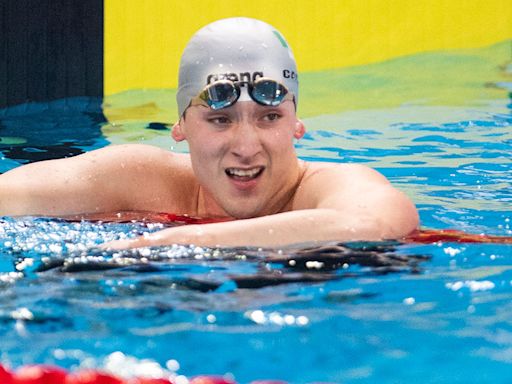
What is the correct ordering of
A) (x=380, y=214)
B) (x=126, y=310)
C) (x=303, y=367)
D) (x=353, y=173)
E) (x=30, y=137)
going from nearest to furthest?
(x=303, y=367) → (x=126, y=310) → (x=380, y=214) → (x=353, y=173) → (x=30, y=137)

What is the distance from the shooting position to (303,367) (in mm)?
2205

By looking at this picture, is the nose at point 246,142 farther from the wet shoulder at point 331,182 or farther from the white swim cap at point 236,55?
the wet shoulder at point 331,182

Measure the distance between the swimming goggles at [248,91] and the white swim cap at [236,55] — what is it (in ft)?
Answer: 0.13

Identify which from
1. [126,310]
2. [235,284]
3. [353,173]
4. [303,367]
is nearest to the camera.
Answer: [303,367]

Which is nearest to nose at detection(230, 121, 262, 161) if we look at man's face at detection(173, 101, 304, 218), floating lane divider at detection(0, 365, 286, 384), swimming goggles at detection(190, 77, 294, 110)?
man's face at detection(173, 101, 304, 218)

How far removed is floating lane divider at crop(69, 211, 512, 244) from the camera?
139 inches

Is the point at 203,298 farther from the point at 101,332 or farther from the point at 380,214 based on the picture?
the point at 380,214

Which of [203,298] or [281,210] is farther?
[281,210]

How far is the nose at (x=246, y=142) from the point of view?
3633 millimetres

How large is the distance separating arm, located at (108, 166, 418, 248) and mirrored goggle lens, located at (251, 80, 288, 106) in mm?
420

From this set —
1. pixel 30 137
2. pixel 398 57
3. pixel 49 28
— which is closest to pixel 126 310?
pixel 30 137

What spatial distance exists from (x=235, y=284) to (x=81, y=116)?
6192 millimetres

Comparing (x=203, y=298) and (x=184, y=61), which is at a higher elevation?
(x=184, y=61)

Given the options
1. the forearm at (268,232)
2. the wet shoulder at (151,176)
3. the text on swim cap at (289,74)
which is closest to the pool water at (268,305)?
the forearm at (268,232)
